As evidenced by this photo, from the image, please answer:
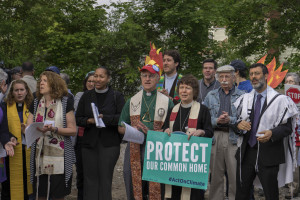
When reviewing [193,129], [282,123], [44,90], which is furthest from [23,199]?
[282,123]

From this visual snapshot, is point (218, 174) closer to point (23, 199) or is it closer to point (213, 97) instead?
point (213, 97)

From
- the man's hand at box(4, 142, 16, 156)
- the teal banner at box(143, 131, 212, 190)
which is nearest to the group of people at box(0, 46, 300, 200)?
the man's hand at box(4, 142, 16, 156)

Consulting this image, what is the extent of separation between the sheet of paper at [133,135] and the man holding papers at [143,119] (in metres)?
0.10

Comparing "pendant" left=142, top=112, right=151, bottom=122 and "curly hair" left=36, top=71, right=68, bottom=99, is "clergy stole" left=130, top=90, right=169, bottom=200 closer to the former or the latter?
"pendant" left=142, top=112, right=151, bottom=122

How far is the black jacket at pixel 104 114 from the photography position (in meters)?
5.89

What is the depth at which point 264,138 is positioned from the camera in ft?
16.0

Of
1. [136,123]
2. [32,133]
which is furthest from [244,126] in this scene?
[32,133]

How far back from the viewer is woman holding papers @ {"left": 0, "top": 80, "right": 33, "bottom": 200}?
6.10 meters

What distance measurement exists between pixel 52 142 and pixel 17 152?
1.10 metres

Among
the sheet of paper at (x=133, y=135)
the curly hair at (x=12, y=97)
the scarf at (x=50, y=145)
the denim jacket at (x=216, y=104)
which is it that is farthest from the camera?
the curly hair at (x=12, y=97)

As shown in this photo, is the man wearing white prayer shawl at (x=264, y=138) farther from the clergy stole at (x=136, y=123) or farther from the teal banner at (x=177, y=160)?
the clergy stole at (x=136, y=123)

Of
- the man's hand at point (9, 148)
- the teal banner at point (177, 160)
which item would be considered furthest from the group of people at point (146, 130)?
the teal banner at point (177, 160)

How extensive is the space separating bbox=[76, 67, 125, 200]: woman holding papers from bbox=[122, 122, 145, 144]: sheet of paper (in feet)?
1.93

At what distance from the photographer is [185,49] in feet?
58.0
